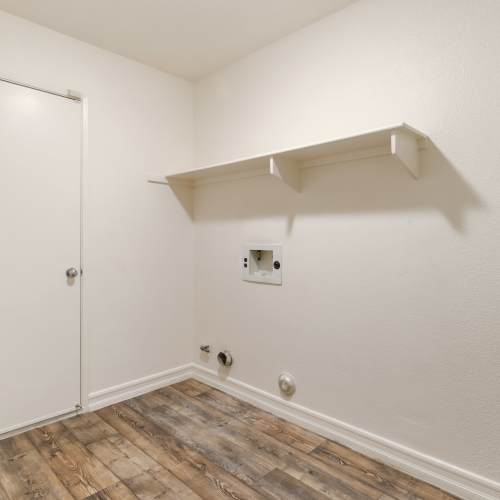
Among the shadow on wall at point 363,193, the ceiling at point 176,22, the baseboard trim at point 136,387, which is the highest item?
the ceiling at point 176,22

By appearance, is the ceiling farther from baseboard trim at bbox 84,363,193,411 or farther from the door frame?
baseboard trim at bbox 84,363,193,411

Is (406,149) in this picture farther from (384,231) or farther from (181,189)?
(181,189)

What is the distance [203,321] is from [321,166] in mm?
1484

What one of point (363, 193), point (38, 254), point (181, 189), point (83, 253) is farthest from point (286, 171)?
point (38, 254)

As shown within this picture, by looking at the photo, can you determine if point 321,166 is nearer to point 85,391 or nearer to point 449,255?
point 449,255

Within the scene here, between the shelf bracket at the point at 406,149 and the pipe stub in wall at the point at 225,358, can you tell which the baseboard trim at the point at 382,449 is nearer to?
the pipe stub in wall at the point at 225,358

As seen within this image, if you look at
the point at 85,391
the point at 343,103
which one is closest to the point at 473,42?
the point at 343,103

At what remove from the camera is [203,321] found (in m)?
2.81

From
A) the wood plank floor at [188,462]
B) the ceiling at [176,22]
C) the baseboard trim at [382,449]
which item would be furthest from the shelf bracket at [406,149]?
the wood plank floor at [188,462]

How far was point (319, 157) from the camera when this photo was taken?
2.02 meters

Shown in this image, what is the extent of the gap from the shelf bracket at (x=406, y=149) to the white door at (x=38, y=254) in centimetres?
181

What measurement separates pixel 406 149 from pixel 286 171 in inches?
25.9

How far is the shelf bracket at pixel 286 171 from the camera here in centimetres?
198

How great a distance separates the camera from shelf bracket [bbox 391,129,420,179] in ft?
4.97
